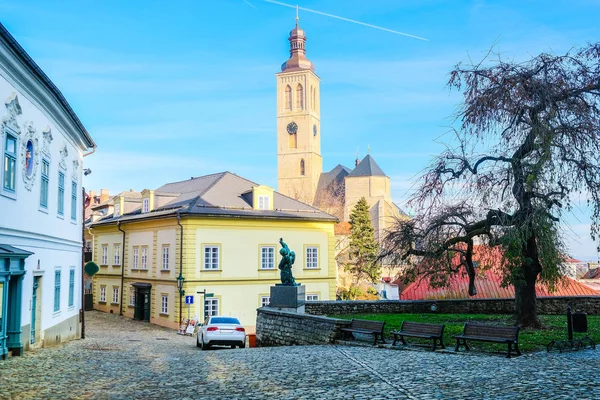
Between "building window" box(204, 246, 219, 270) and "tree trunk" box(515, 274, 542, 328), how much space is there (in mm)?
20699

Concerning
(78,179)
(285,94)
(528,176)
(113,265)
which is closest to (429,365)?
(528,176)

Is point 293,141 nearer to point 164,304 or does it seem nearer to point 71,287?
point 164,304

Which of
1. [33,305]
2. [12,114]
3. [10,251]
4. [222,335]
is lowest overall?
[222,335]

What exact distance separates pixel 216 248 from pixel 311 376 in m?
25.1

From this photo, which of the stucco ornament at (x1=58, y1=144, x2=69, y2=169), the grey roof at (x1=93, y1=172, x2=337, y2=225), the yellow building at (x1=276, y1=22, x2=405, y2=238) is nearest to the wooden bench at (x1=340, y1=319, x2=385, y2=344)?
the stucco ornament at (x1=58, y1=144, x2=69, y2=169)

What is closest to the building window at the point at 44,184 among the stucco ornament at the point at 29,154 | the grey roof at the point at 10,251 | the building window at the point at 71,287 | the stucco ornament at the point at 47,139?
the stucco ornament at the point at 47,139

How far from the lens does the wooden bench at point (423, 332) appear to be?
15.9 m

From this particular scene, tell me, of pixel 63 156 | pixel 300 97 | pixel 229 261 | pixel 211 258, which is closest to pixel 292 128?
pixel 300 97

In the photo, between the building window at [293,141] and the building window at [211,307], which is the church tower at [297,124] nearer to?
the building window at [293,141]

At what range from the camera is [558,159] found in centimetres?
1708

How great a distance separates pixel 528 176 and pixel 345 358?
7.06 meters

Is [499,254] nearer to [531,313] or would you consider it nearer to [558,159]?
[531,313]

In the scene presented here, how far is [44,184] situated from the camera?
782 inches

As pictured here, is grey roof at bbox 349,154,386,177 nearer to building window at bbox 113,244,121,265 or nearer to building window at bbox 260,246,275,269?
building window at bbox 113,244,121,265
